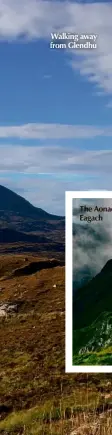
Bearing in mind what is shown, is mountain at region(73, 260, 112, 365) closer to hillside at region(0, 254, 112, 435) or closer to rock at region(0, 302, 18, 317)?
hillside at region(0, 254, 112, 435)

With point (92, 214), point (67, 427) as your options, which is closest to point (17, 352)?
point (67, 427)

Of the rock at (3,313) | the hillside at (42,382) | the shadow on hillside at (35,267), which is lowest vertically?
the hillside at (42,382)

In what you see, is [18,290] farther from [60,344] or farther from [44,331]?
[60,344]

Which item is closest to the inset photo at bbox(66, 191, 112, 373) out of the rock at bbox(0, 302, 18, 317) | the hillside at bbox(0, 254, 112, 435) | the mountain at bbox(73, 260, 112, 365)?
the mountain at bbox(73, 260, 112, 365)

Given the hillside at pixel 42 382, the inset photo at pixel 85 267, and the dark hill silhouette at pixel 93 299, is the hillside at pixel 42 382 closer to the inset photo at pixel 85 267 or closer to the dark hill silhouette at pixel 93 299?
the inset photo at pixel 85 267

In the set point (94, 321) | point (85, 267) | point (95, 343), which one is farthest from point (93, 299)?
point (95, 343)

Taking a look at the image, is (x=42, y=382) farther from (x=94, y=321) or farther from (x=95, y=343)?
(x=94, y=321)

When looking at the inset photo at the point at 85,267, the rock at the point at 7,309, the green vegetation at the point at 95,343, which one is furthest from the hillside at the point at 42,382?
the inset photo at the point at 85,267
